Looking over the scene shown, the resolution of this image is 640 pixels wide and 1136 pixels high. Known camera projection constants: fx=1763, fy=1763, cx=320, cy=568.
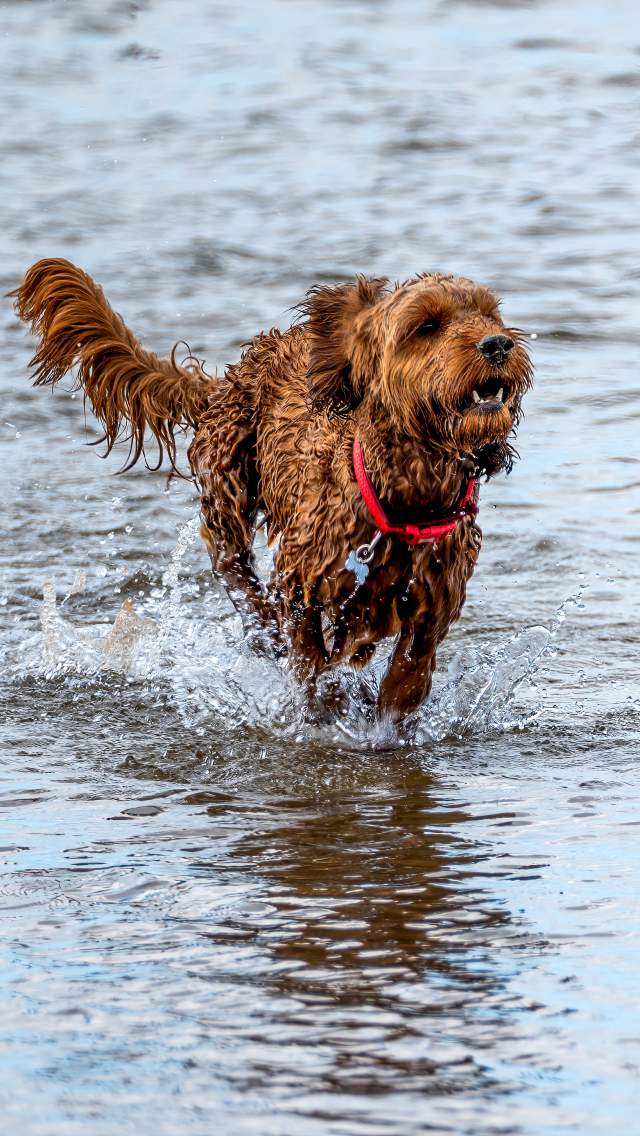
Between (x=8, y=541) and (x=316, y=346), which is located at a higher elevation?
(x=316, y=346)

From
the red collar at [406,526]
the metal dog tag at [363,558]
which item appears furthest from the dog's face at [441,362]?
the metal dog tag at [363,558]

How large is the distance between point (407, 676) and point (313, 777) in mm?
581

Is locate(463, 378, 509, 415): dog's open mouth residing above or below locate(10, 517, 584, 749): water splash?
above

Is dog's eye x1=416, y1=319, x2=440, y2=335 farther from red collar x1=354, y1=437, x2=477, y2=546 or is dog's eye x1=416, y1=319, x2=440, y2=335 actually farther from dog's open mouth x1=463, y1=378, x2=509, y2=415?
red collar x1=354, y1=437, x2=477, y2=546

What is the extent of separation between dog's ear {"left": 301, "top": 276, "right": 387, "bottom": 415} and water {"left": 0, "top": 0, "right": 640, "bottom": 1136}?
1228mm

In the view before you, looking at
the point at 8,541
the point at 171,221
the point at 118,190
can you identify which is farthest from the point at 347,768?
the point at 118,190

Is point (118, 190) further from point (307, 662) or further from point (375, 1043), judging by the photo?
point (375, 1043)

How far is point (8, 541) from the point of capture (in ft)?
29.2

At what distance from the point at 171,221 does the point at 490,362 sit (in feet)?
36.7

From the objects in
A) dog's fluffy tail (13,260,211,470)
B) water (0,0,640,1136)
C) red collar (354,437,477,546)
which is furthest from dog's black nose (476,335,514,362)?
dog's fluffy tail (13,260,211,470)

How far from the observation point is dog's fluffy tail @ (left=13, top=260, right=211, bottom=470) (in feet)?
23.2

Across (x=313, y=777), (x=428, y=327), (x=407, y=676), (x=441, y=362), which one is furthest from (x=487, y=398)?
(x=313, y=777)

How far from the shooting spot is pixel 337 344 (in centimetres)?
581

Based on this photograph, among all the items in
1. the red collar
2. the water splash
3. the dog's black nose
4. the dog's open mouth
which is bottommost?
the water splash
